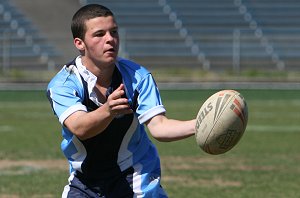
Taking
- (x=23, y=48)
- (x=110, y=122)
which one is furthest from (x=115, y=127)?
(x=23, y=48)

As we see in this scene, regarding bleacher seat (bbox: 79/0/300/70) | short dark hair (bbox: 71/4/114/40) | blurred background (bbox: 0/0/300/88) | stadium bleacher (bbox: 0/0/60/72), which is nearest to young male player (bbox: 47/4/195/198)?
short dark hair (bbox: 71/4/114/40)

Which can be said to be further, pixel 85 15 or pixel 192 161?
pixel 192 161

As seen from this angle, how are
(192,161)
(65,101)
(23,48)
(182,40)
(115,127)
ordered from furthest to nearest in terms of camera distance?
(182,40) → (23,48) → (192,161) → (115,127) → (65,101)

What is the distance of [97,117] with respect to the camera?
4.86 meters

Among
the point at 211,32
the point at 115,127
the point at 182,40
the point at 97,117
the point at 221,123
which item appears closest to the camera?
the point at 97,117

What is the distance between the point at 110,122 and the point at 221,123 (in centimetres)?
68

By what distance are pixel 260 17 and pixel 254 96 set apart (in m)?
7.20

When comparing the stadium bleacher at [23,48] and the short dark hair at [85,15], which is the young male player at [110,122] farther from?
the stadium bleacher at [23,48]

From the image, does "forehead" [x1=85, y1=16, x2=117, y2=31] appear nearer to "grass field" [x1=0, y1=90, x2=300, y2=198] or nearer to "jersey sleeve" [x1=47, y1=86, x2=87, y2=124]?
"jersey sleeve" [x1=47, y1=86, x2=87, y2=124]

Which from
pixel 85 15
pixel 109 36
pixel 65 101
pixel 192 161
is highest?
pixel 85 15

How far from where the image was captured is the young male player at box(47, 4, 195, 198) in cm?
511

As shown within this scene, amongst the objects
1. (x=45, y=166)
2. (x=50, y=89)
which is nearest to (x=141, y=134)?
(x=50, y=89)

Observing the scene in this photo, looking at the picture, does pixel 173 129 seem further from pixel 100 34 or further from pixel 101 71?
pixel 100 34

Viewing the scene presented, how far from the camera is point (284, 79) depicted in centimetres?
2486
